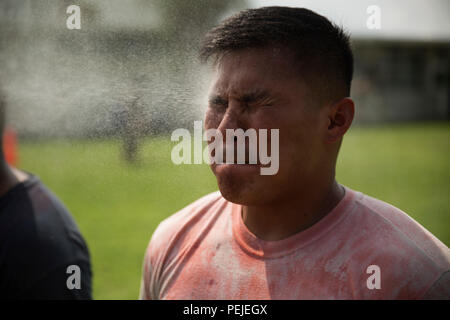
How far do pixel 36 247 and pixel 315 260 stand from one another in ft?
3.96

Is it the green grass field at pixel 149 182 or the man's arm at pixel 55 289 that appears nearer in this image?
the green grass field at pixel 149 182

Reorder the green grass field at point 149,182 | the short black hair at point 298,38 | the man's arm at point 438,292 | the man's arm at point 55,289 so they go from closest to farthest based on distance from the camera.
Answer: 1. the man's arm at point 438,292
2. the short black hair at point 298,38
3. the green grass field at point 149,182
4. the man's arm at point 55,289

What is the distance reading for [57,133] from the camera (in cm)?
203

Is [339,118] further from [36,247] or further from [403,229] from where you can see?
[36,247]

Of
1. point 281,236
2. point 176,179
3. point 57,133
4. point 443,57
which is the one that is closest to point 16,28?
point 57,133

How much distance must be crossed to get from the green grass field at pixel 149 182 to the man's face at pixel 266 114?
0.31 metres

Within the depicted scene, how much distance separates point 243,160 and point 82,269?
104cm

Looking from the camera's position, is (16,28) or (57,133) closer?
(16,28)

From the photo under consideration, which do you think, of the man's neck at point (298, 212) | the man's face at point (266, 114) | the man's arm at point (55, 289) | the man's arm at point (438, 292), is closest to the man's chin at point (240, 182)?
the man's face at point (266, 114)

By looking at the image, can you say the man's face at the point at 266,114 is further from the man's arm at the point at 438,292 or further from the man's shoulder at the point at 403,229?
the man's arm at the point at 438,292

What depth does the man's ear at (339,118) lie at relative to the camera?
141cm

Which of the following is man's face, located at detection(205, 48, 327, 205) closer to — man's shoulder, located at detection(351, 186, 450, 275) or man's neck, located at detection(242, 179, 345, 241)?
man's neck, located at detection(242, 179, 345, 241)

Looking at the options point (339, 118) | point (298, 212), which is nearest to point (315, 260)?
point (298, 212)
